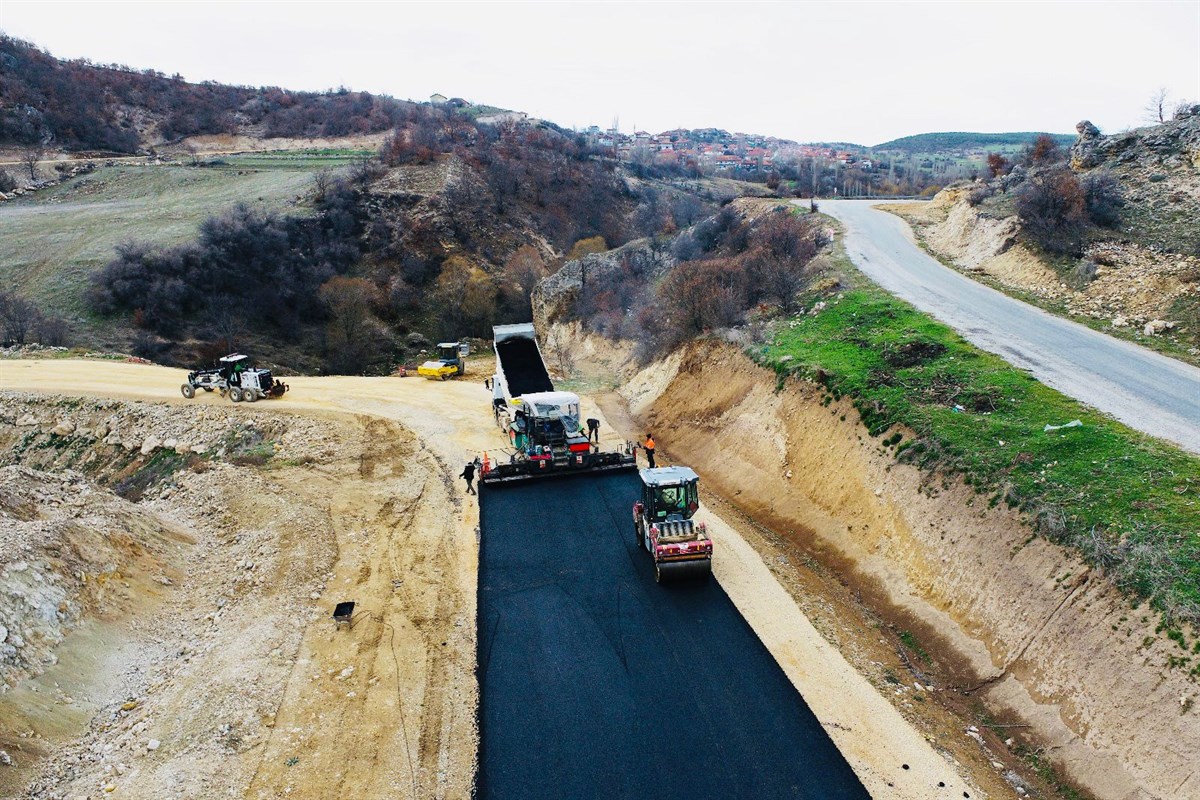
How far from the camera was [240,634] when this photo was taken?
1458cm

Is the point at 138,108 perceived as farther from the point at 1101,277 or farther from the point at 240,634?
the point at 1101,277

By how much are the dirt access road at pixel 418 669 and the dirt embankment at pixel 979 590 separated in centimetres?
209

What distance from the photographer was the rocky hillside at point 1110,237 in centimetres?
2459

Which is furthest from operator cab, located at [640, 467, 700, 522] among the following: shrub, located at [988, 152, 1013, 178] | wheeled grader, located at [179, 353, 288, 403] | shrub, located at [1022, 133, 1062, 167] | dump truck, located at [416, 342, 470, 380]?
shrub, located at [988, 152, 1013, 178]

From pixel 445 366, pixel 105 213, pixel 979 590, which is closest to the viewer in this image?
pixel 979 590

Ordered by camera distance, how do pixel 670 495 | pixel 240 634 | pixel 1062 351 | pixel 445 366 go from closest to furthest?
pixel 240 634 < pixel 670 495 < pixel 1062 351 < pixel 445 366

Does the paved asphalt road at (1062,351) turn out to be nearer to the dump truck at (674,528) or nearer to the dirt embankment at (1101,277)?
the dirt embankment at (1101,277)

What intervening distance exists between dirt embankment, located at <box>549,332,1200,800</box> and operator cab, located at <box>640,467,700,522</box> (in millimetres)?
4883

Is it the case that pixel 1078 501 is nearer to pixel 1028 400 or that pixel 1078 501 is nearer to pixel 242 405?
pixel 1028 400

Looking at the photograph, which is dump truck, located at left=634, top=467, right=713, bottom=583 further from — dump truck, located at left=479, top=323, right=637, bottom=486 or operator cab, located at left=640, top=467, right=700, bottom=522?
dump truck, located at left=479, top=323, right=637, bottom=486

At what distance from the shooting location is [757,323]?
3047cm

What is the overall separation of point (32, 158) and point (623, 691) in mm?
82178

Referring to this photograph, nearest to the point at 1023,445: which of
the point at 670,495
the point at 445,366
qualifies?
the point at 670,495

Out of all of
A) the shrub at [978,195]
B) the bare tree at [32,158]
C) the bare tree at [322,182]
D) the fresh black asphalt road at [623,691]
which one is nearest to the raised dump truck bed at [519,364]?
the fresh black asphalt road at [623,691]
